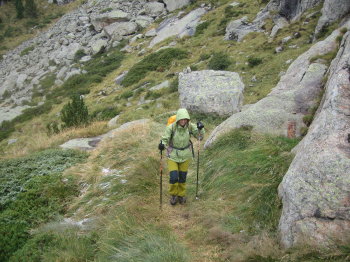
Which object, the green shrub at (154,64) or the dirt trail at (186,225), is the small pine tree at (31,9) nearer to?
the green shrub at (154,64)

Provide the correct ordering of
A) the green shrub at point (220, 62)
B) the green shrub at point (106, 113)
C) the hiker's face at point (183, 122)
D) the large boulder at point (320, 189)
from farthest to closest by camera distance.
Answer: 1. the green shrub at point (220, 62)
2. the green shrub at point (106, 113)
3. the hiker's face at point (183, 122)
4. the large boulder at point (320, 189)

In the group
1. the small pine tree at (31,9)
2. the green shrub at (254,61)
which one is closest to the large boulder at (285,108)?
the green shrub at (254,61)

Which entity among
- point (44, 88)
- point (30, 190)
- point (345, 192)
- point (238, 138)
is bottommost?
point (44, 88)

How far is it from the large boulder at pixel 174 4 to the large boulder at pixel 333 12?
2302cm

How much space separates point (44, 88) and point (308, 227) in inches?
1234

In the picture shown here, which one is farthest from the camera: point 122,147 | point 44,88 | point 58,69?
point 58,69

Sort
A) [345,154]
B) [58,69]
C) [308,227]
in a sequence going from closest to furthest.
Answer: [308,227], [345,154], [58,69]

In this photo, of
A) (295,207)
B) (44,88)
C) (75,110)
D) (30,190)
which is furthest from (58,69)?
(295,207)

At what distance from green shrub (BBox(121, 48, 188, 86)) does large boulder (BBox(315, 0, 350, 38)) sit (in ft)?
36.6

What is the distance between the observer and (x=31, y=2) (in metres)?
51.6

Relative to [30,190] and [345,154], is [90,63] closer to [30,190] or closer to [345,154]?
[30,190]

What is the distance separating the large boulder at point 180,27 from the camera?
29358 millimetres

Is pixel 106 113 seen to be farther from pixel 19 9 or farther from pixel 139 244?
pixel 19 9

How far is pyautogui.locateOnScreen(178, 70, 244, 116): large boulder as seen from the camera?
12.3 meters
